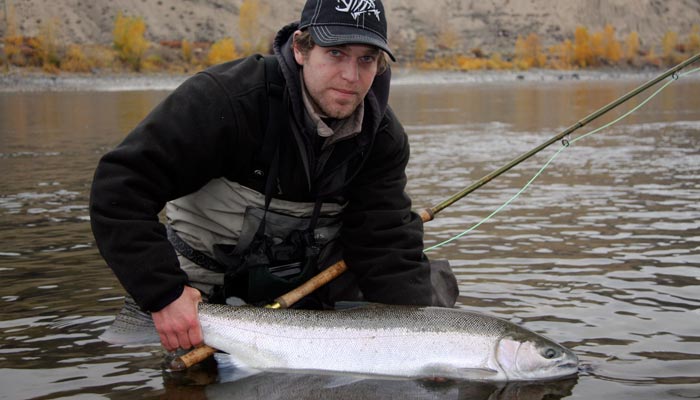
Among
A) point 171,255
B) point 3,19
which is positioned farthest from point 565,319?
point 3,19

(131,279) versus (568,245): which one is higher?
(131,279)

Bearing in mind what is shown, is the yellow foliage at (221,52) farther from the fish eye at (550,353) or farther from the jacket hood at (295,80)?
the fish eye at (550,353)

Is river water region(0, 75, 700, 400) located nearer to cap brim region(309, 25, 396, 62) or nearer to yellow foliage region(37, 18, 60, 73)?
cap brim region(309, 25, 396, 62)

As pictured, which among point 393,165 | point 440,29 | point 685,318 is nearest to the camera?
point 393,165

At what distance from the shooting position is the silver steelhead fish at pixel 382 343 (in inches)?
155

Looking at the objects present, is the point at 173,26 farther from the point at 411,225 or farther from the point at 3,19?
the point at 411,225

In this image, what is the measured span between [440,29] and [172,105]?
9996 cm

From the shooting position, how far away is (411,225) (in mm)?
4605

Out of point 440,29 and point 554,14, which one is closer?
point 440,29

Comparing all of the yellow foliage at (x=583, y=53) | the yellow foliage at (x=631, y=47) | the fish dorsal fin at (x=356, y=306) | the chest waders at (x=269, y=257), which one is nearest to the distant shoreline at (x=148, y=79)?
the yellow foliage at (x=583, y=53)

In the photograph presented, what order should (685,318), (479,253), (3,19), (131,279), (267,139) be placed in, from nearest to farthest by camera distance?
(131,279) < (267,139) < (685,318) < (479,253) < (3,19)

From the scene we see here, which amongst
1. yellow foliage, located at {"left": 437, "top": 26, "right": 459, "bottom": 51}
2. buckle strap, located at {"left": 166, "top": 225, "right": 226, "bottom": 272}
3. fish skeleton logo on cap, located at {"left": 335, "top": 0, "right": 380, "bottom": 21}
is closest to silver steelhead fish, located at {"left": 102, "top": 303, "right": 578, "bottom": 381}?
buckle strap, located at {"left": 166, "top": 225, "right": 226, "bottom": 272}

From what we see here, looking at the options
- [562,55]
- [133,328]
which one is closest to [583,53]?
[562,55]

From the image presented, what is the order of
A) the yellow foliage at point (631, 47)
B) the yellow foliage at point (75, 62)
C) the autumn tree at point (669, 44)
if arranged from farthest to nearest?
the autumn tree at point (669, 44)
the yellow foliage at point (631, 47)
the yellow foliage at point (75, 62)
